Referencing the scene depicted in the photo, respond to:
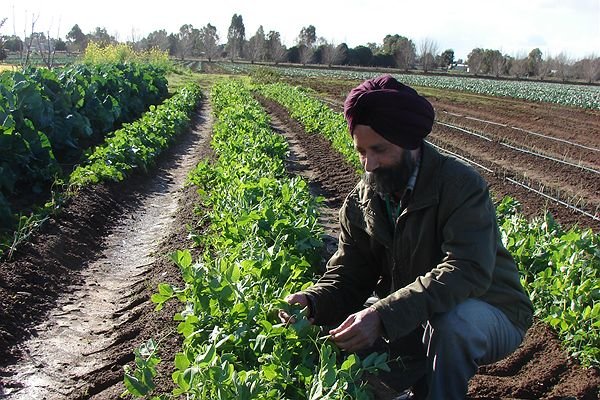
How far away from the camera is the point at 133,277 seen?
602 centimetres

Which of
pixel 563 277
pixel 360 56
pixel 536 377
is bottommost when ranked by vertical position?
pixel 536 377

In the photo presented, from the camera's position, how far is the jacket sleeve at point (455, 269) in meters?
2.65

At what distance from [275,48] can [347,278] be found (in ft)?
310

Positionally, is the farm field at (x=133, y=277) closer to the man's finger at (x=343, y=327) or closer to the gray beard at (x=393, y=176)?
the man's finger at (x=343, y=327)

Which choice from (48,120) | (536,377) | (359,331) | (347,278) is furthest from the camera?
(48,120)

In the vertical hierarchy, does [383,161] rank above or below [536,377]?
above

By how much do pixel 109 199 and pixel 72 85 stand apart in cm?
506

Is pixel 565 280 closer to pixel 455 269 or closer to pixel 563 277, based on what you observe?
pixel 563 277

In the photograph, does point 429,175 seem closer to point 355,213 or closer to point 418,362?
point 355,213

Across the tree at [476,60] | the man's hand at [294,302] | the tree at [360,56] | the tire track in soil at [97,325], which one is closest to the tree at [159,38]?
the tree at [360,56]

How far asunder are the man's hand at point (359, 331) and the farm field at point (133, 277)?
70 cm

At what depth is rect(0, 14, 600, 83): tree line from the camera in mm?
84062

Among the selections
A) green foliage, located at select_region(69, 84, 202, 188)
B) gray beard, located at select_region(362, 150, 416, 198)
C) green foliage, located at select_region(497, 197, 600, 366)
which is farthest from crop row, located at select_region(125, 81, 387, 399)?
green foliage, located at select_region(69, 84, 202, 188)

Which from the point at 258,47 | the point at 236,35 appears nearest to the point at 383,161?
the point at 258,47
